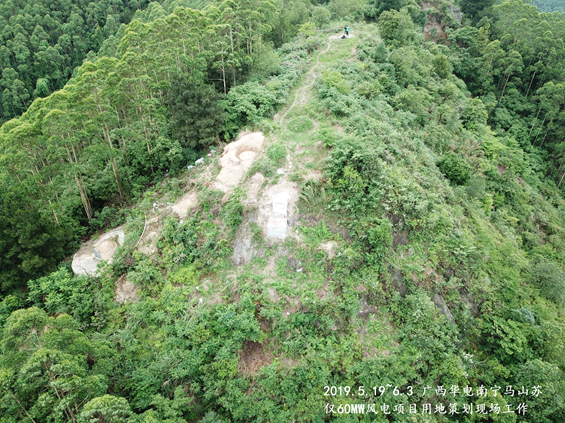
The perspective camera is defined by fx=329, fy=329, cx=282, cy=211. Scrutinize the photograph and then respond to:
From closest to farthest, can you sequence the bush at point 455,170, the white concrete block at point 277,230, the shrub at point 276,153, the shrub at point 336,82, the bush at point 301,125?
1. the white concrete block at point 277,230
2. the shrub at point 276,153
3. the bush at point 301,125
4. the bush at point 455,170
5. the shrub at point 336,82

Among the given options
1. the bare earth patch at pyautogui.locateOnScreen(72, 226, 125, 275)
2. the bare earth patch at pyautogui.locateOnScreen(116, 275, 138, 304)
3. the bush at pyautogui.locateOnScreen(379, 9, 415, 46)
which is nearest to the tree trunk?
the bare earth patch at pyautogui.locateOnScreen(72, 226, 125, 275)

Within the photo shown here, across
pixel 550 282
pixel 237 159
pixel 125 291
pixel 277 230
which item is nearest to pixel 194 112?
pixel 237 159

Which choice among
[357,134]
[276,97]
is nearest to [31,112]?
[276,97]

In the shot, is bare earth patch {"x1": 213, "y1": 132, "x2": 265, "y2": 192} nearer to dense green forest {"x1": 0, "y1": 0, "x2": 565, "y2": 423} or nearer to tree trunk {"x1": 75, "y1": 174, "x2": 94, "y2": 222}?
dense green forest {"x1": 0, "y1": 0, "x2": 565, "y2": 423}

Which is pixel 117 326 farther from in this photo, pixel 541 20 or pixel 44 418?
pixel 541 20

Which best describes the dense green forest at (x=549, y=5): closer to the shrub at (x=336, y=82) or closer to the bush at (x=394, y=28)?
the bush at (x=394, y=28)

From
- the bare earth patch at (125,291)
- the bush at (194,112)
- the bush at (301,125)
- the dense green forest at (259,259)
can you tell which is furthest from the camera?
the bush at (301,125)

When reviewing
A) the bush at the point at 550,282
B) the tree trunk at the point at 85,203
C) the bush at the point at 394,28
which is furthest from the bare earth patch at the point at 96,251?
the bush at the point at 394,28
